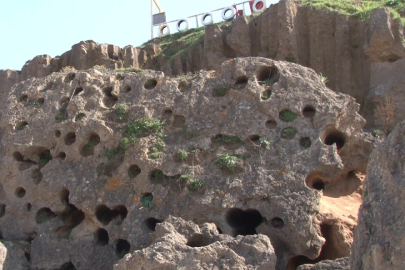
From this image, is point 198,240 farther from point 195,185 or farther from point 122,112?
point 122,112

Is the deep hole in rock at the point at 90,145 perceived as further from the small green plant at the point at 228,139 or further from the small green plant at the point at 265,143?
the small green plant at the point at 265,143

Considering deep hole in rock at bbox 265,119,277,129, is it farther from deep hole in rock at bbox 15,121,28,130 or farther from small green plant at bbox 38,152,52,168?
deep hole in rock at bbox 15,121,28,130

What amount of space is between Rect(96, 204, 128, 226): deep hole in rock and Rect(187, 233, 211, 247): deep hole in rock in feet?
7.66

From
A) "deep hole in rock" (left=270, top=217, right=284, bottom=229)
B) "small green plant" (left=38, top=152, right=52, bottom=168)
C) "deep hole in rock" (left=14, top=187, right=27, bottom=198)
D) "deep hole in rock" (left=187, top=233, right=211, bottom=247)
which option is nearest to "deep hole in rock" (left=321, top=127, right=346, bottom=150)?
"deep hole in rock" (left=270, top=217, right=284, bottom=229)

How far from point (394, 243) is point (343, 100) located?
5.39 m

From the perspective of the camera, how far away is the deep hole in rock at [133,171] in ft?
A: 39.3

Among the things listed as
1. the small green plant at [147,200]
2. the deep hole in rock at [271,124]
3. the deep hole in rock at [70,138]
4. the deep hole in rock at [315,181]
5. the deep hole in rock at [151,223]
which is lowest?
the deep hole in rock at [151,223]

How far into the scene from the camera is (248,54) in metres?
19.2

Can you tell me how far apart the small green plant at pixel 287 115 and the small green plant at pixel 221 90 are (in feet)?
3.96

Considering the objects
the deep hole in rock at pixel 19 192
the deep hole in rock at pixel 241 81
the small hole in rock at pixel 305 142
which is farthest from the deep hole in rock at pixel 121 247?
the deep hole in rock at pixel 241 81

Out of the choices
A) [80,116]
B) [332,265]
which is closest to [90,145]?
[80,116]

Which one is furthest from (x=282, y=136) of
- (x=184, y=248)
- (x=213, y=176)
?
(x=184, y=248)

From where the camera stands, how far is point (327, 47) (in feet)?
58.9

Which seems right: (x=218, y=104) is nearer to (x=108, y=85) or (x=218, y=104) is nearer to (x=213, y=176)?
(x=213, y=176)
